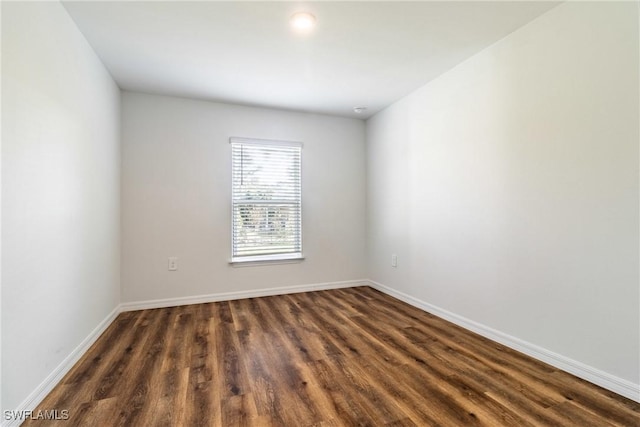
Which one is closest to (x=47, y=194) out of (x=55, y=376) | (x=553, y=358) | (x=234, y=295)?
(x=55, y=376)

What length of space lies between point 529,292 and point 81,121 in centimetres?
340

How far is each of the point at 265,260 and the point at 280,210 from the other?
65cm

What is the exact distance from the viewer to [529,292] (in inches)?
82.1

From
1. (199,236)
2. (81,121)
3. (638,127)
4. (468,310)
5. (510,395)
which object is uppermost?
(81,121)

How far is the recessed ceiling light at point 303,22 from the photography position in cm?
195

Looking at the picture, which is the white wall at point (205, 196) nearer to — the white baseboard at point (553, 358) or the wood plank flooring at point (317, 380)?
the wood plank flooring at point (317, 380)

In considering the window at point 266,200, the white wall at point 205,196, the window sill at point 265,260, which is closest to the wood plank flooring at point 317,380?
the white wall at point 205,196

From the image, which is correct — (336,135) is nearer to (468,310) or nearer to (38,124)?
(468,310)

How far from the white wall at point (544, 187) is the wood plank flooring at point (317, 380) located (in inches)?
12.2

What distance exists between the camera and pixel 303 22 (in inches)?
79.5

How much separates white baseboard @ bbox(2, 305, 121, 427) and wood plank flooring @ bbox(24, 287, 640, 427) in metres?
0.05

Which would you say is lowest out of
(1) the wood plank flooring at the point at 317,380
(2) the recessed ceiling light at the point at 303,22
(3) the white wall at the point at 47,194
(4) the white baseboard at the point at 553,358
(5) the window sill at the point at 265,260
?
(1) the wood plank flooring at the point at 317,380

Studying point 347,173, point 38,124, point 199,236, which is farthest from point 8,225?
point 347,173

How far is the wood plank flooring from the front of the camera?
4.77 ft
